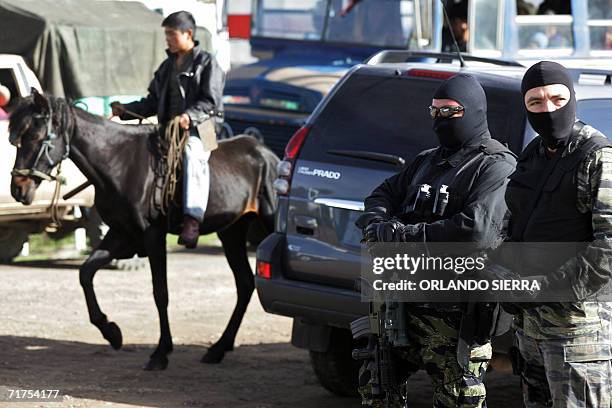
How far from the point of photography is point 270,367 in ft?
28.3

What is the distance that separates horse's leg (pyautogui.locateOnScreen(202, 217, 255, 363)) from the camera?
29.5 feet

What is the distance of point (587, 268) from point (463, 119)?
36.3 inches

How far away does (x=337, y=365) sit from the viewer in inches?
Result: 296

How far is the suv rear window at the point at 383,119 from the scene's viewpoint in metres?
6.65

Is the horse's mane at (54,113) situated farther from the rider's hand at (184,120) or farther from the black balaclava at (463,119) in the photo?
the black balaclava at (463,119)

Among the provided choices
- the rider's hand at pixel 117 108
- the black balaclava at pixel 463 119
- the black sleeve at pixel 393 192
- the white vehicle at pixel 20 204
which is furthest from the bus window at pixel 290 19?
the black balaclava at pixel 463 119

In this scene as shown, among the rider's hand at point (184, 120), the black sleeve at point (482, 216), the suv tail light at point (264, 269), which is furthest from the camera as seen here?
the rider's hand at point (184, 120)

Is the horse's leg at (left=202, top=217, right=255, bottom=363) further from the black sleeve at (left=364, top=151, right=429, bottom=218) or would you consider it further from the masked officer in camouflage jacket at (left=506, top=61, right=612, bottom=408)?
the masked officer in camouflage jacket at (left=506, top=61, right=612, bottom=408)

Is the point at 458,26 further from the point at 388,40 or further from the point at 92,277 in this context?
the point at 92,277

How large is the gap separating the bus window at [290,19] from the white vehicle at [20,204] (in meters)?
4.13

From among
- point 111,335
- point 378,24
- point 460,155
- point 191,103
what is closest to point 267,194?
point 191,103

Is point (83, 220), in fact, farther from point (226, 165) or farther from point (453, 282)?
point (453, 282)

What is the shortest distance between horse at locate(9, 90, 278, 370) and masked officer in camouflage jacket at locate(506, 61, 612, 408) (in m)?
4.18

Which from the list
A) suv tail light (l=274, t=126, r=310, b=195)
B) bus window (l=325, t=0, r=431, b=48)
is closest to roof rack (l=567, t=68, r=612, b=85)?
suv tail light (l=274, t=126, r=310, b=195)
